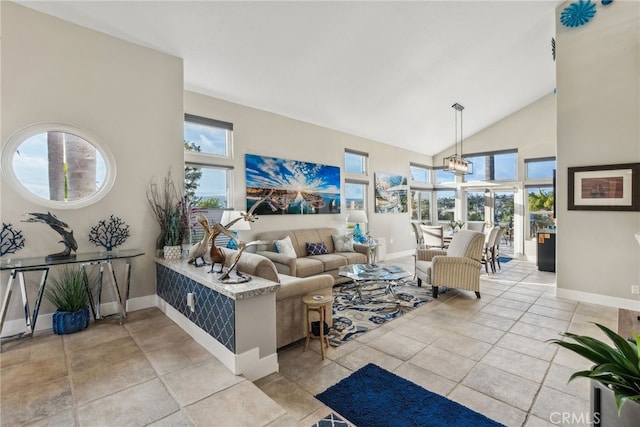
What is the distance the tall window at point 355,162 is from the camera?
6.97 m

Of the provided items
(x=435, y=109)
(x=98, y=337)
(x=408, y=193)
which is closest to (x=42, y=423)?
(x=98, y=337)

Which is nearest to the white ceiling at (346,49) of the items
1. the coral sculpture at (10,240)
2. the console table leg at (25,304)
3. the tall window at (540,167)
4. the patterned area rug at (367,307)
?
the tall window at (540,167)

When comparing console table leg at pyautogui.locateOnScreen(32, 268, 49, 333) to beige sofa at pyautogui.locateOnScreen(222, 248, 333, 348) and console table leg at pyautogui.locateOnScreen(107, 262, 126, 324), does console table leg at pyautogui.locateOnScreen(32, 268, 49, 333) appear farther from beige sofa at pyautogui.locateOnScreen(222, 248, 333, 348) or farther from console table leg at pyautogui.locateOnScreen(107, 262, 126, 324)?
beige sofa at pyautogui.locateOnScreen(222, 248, 333, 348)

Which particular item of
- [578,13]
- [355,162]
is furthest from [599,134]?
[355,162]

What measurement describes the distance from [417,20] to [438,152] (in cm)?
627

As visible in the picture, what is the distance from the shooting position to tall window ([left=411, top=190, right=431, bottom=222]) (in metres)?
8.98

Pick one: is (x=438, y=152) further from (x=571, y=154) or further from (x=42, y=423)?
(x=42, y=423)

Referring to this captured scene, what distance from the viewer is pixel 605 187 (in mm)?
4016

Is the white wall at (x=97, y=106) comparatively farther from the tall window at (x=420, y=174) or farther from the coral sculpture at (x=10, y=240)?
the tall window at (x=420, y=174)

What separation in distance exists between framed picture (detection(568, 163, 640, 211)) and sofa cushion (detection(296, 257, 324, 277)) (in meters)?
3.97

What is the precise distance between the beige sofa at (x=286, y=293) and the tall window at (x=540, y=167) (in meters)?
7.55

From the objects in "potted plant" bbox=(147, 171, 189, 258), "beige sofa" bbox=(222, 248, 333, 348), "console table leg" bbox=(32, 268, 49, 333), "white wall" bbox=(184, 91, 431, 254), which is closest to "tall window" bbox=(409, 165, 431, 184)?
"white wall" bbox=(184, 91, 431, 254)

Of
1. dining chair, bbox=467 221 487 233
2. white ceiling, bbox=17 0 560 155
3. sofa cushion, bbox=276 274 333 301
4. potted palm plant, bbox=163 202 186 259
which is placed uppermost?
white ceiling, bbox=17 0 560 155

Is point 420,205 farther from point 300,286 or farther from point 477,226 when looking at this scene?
point 300,286
